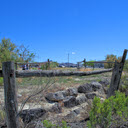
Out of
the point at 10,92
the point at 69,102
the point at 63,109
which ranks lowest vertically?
the point at 63,109

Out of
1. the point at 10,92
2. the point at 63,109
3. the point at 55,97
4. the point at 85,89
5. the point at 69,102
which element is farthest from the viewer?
the point at 85,89

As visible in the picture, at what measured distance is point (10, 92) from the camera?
1.85 m

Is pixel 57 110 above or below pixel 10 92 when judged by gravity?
below

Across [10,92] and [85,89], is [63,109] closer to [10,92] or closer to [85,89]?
[85,89]

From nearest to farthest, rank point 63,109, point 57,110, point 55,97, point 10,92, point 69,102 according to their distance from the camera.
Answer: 1. point 10,92
2. point 57,110
3. point 63,109
4. point 69,102
5. point 55,97

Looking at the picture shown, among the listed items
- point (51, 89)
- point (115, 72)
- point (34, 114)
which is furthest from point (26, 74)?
point (51, 89)

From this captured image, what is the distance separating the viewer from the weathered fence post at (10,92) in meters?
1.83

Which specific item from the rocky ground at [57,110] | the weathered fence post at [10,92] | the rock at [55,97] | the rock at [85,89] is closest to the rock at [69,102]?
the rocky ground at [57,110]

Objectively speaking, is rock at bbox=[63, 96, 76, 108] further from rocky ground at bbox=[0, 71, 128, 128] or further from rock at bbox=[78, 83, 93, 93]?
rock at bbox=[78, 83, 93, 93]

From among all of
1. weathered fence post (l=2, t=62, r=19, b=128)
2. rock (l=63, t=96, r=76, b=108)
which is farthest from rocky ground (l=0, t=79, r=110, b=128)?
weathered fence post (l=2, t=62, r=19, b=128)

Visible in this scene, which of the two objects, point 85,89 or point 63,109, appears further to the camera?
point 85,89

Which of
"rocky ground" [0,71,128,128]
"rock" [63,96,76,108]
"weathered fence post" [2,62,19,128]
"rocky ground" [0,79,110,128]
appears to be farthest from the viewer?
"rock" [63,96,76,108]

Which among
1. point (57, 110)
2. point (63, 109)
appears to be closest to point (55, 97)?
point (63, 109)

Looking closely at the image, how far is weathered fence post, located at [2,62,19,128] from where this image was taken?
1.83 m
